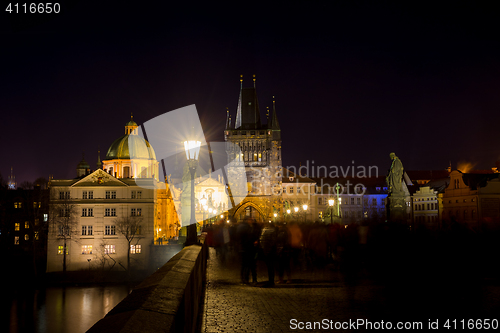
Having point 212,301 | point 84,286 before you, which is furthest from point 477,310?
point 84,286

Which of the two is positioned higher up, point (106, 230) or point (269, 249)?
point (269, 249)

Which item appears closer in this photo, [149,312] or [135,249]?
[149,312]

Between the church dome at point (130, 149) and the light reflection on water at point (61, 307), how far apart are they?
37798 mm

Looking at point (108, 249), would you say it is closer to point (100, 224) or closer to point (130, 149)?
point (100, 224)

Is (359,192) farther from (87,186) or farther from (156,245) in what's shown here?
(87,186)

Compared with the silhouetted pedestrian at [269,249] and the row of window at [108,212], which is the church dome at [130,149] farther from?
the silhouetted pedestrian at [269,249]

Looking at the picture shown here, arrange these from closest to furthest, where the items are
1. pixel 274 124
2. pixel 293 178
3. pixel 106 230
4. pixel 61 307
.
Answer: pixel 61 307
pixel 106 230
pixel 293 178
pixel 274 124

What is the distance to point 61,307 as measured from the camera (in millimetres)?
40812

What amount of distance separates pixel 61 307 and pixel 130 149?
45.9 m

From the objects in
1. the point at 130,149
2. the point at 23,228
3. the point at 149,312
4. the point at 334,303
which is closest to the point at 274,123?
the point at 130,149

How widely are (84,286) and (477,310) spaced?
48.2 m

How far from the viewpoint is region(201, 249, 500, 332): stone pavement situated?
7215 millimetres

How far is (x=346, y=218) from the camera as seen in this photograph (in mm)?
79625

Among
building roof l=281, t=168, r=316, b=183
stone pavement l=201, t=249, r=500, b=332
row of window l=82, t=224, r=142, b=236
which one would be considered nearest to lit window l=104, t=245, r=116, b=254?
row of window l=82, t=224, r=142, b=236
